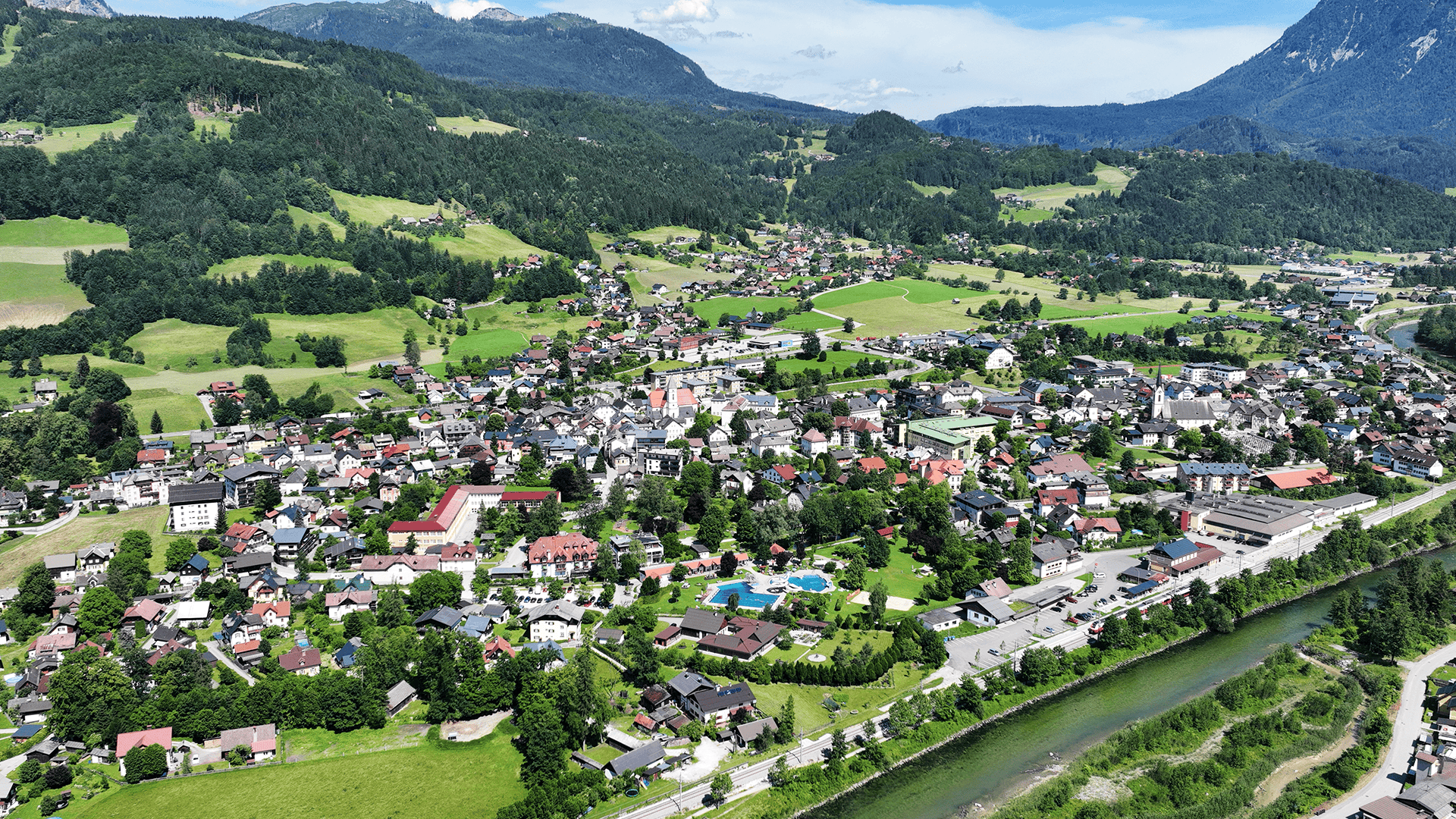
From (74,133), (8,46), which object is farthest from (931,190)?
(8,46)

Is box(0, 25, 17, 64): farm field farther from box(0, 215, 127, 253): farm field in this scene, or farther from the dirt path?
the dirt path

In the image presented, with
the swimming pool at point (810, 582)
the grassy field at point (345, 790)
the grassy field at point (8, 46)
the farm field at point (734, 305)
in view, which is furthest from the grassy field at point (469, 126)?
the grassy field at point (345, 790)

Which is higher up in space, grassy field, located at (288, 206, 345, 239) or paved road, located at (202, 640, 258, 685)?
grassy field, located at (288, 206, 345, 239)

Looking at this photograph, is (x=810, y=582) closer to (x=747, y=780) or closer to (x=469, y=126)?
(x=747, y=780)

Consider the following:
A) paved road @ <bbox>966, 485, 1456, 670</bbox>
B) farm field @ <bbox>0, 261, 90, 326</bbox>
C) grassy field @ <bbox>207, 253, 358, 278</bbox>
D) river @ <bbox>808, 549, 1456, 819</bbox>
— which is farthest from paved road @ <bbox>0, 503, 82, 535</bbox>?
grassy field @ <bbox>207, 253, 358, 278</bbox>

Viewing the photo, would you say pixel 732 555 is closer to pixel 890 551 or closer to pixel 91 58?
pixel 890 551

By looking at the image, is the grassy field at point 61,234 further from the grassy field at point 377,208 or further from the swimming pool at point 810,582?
the swimming pool at point 810,582
